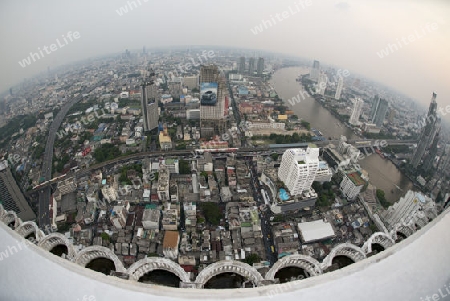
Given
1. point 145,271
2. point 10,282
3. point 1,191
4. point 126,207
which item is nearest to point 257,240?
point 145,271

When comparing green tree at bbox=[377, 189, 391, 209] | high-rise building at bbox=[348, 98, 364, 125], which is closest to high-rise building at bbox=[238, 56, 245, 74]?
high-rise building at bbox=[348, 98, 364, 125]

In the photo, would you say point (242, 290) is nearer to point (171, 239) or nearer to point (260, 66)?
point (171, 239)

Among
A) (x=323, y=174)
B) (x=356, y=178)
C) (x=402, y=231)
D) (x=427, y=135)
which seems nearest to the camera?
(x=402, y=231)

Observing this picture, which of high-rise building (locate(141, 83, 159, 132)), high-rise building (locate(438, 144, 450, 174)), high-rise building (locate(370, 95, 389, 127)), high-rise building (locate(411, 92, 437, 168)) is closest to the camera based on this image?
high-rise building (locate(438, 144, 450, 174))

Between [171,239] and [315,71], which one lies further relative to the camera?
[315,71]

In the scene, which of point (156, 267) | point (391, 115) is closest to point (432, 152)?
point (391, 115)

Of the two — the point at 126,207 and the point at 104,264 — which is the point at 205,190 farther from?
the point at 104,264

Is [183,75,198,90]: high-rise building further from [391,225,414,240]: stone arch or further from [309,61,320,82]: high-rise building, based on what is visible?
[391,225,414,240]: stone arch
